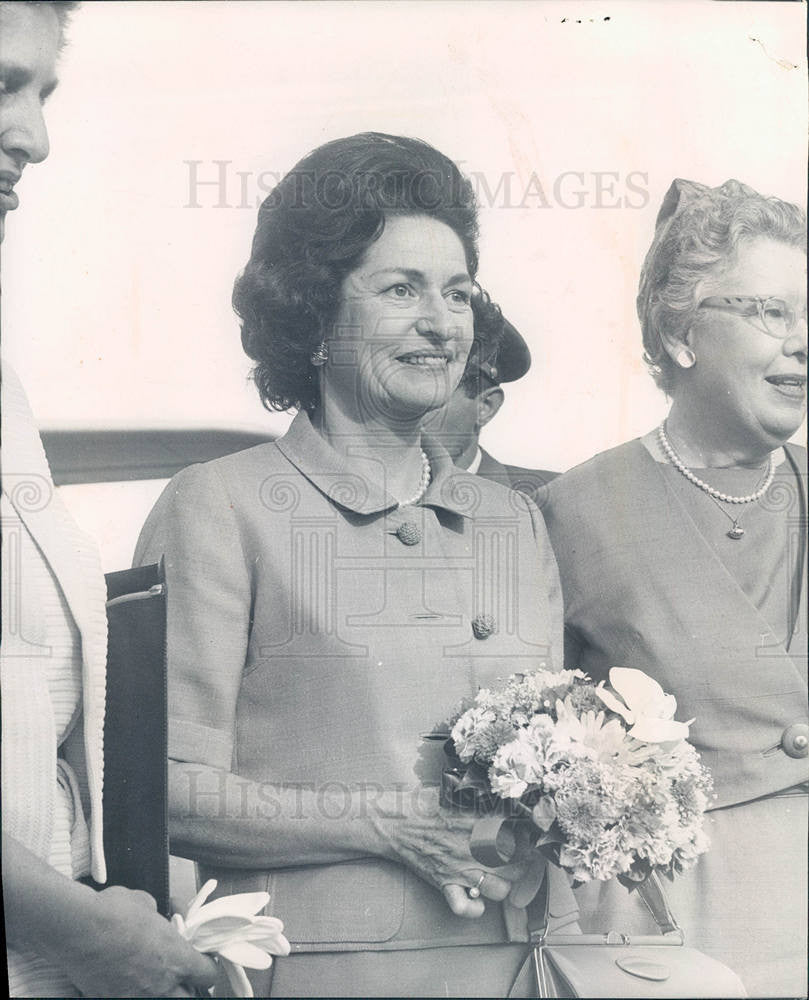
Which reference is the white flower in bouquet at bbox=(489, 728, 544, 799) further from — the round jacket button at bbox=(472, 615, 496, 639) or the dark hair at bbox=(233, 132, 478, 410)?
the dark hair at bbox=(233, 132, 478, 410)

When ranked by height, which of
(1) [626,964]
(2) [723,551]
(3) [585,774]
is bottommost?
(1) [626,964]

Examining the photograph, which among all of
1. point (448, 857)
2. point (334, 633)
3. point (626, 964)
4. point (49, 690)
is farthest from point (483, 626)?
point (49, 690)

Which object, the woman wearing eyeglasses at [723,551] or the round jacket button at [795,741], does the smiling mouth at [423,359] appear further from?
the round jacket button at [795,741]

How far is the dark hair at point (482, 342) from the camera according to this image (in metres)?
2.48

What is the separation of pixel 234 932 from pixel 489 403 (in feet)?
3.63

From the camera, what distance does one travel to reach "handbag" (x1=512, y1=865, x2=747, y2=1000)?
2.28 meters

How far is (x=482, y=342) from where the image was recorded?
2494 millimetres

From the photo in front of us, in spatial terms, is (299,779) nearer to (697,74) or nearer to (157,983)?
(157,983)

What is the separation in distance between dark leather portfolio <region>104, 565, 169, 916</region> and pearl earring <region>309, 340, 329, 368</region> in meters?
0.51

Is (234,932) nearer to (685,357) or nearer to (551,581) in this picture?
(551,581)

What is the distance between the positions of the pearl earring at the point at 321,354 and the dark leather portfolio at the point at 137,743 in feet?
1.68

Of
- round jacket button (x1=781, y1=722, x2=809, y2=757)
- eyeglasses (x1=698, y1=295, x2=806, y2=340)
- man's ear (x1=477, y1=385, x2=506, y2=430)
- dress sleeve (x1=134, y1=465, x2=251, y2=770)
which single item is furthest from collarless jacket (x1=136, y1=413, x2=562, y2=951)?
eyeglasses (x1=698, y1=295, x2=806, y2=340)

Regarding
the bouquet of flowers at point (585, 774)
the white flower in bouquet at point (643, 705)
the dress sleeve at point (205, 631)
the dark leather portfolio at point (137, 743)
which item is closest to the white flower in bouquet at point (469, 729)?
the bouquet of flowers at point (585, 774)

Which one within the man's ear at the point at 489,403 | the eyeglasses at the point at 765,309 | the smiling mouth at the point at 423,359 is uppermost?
the eyeglasses at the point at 765,309
